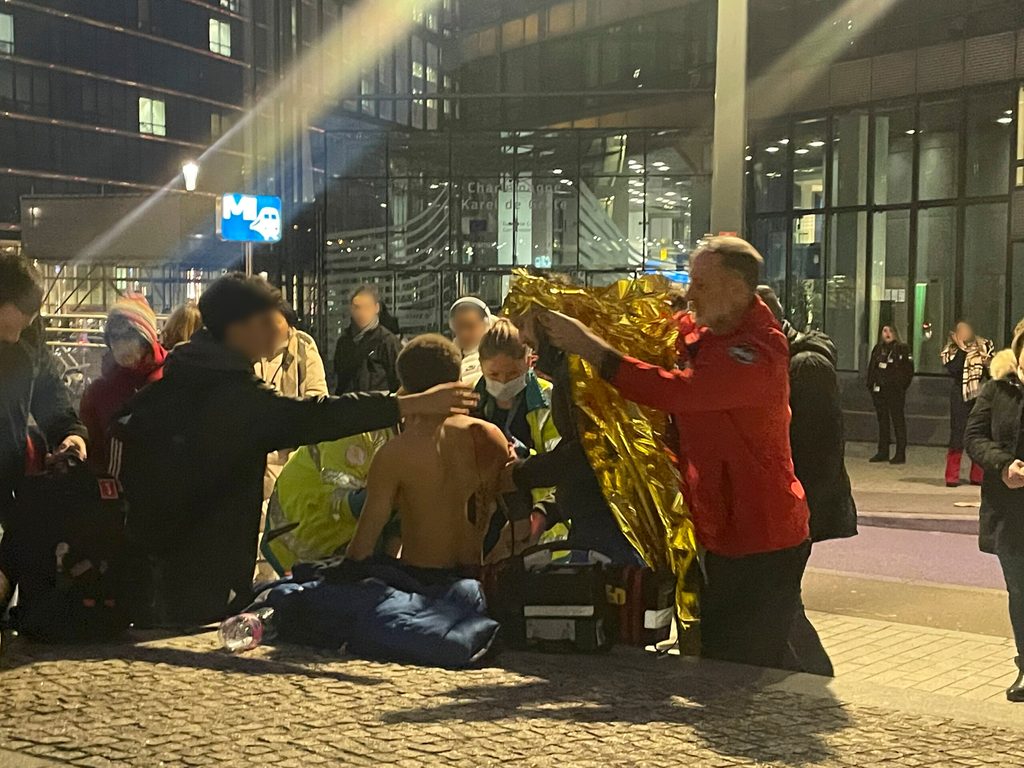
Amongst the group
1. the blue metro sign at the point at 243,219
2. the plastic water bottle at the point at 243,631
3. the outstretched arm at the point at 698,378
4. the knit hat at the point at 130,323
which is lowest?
the plastic water bottle at the point at 243,631

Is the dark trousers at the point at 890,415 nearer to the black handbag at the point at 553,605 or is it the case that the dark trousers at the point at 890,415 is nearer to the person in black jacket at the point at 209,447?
the black handbag at the point at 553,605

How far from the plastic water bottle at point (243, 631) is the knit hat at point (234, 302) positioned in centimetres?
111

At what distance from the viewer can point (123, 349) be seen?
741 cm

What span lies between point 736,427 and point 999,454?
197cm

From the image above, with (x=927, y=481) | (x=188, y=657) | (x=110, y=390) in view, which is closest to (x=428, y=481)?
(x=188, y=657)

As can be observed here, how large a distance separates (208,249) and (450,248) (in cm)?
2232

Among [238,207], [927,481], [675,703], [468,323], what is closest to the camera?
[675,703]

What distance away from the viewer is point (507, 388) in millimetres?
6691

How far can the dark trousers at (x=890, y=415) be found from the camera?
18531 millimetres

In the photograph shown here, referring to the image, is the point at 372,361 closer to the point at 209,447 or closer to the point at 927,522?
the point at 927,522

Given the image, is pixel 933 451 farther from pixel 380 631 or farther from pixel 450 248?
pixel 380 631

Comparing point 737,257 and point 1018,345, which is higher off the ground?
point 737,257

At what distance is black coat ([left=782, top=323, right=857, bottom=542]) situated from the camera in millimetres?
6020

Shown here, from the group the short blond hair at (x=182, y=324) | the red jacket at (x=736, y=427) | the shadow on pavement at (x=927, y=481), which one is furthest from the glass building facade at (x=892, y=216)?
Answer: the red jacket at (x=736, y=427)
